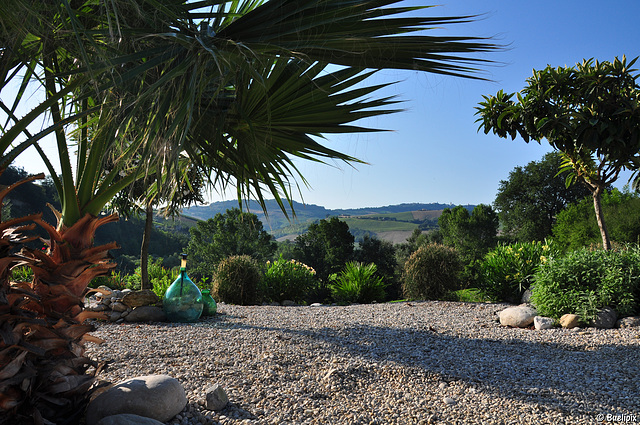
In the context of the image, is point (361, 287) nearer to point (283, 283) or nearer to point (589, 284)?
point (283, 283)

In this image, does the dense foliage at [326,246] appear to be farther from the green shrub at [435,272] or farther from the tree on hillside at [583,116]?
the tree on hillside at [583,116]

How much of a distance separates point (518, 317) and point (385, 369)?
3.22 m

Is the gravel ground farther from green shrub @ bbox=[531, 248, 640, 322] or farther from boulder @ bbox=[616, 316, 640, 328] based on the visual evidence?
green shrub @ bbox=[531, 248, 640, 322]

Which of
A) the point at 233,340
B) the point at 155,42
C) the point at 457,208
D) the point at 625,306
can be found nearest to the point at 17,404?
the point at 155,42

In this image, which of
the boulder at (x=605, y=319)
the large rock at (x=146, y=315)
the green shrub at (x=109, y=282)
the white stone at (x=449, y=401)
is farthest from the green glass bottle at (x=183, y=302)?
the boulder at (x=605, y=319)

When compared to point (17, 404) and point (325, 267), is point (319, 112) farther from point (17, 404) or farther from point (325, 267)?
point (325, 267)

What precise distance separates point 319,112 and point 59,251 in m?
1.61

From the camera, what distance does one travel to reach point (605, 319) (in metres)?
5.05

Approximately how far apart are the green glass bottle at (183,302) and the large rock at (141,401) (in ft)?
9.70

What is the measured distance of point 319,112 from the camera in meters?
2.54

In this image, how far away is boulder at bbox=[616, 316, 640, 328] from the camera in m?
4.97

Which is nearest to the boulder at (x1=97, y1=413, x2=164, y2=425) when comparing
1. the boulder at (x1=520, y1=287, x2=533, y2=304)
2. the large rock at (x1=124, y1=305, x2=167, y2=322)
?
the large rock at (x1=124, y1=305, x2=167, y2=322)

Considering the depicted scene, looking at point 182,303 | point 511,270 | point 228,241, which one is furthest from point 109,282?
point 511,270

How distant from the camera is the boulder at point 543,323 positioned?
17.6 ft
